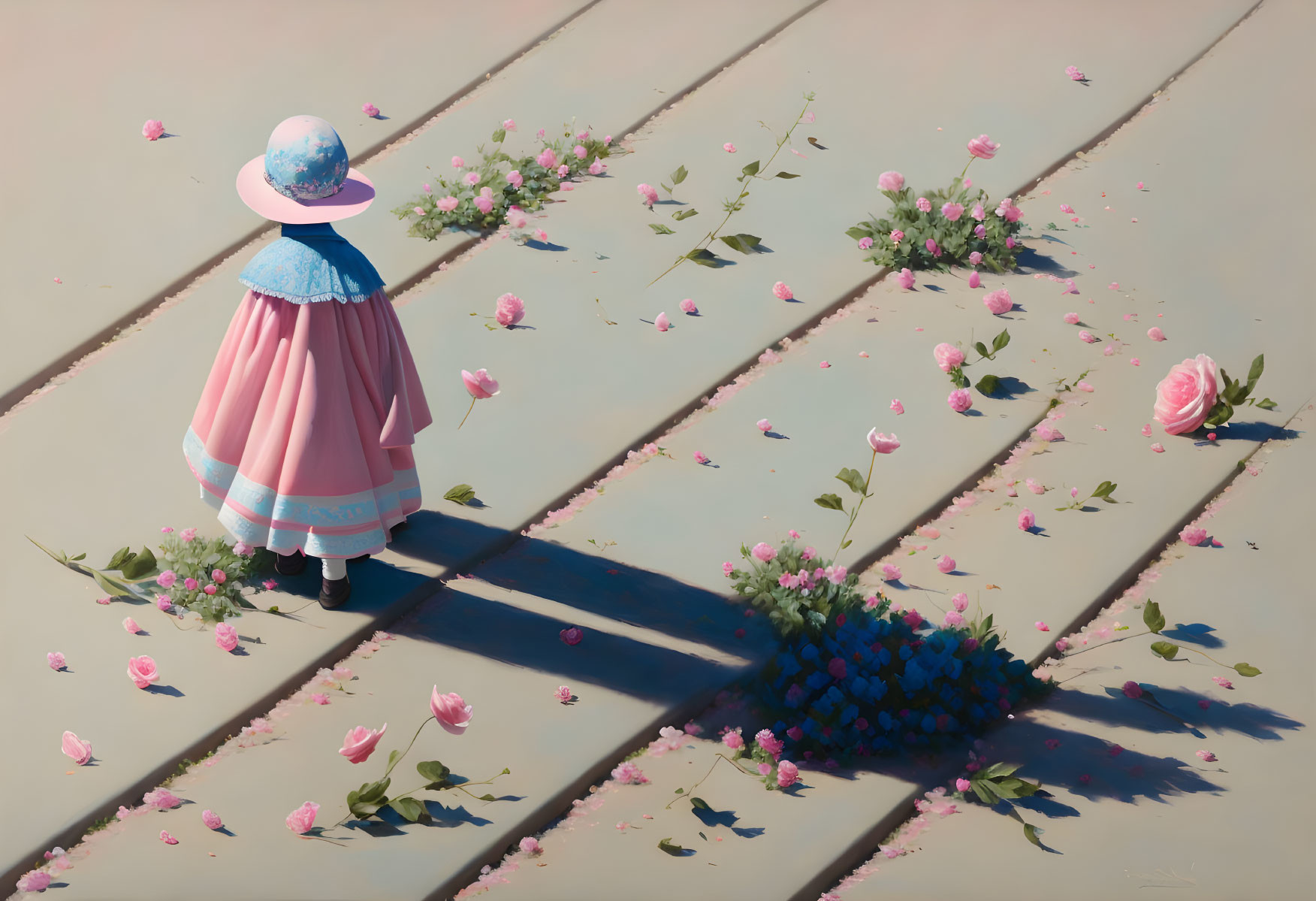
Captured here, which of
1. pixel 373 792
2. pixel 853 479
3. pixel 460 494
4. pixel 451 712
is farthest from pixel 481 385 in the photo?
pixel 373 792

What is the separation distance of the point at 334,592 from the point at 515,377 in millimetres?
1269

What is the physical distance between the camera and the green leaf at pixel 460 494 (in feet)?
15.2

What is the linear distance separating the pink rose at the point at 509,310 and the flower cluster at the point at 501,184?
620mm

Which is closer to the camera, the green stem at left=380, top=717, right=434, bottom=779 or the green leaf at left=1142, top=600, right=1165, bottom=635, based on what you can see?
the green stem at left=380, top=717, right=434, bottom=779

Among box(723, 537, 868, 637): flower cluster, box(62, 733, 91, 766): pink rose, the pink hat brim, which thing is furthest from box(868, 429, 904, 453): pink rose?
box(62, 733, 91, 766): pink rose

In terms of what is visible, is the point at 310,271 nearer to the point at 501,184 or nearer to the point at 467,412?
the point at 467,412

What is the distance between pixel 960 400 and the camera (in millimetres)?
5074

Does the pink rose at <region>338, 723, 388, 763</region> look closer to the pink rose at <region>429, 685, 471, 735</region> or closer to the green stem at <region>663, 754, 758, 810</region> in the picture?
the pink rose at <region>429, 685, 471, 735</region>

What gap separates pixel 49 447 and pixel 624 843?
2.65m

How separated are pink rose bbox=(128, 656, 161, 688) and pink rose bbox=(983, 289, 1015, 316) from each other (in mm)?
3552

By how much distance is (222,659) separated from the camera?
13.5 ft

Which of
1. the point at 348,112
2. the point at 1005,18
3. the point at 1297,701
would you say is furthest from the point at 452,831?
the point at 1005,18

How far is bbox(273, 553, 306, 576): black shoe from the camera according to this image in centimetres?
434

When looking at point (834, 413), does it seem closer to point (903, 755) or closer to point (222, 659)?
point (903, 755)
